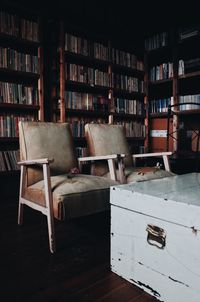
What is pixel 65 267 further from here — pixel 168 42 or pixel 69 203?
pixel 168 42

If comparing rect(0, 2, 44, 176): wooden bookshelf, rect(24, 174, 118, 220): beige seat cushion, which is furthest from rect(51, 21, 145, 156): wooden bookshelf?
rect(24, 174, 118, 220): beige seat cushion

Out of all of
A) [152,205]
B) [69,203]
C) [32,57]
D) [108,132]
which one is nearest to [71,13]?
[32,57]

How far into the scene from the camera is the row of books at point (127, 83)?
3626mm

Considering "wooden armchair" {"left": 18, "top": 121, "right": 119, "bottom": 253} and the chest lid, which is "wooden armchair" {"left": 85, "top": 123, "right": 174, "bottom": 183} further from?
the chest lid

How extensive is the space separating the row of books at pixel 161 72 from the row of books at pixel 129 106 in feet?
1.43

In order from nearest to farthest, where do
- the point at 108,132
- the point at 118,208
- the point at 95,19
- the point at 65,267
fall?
the point at 118,208
the point at 65,267
the point at 108,132
the point at 95,19

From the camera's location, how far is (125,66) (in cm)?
371

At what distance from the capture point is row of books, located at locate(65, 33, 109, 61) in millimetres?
3146

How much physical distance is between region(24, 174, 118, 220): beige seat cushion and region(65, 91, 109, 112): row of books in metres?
1.69

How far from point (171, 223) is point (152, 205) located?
103 millimetres

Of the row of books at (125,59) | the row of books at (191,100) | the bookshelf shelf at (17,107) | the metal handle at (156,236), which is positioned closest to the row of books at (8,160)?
the bookshelf shelf at (17,107)

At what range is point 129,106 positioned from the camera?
3.81 meters

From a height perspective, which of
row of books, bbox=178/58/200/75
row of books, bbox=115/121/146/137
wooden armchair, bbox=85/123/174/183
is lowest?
wooden armchair, bbox=85/123/174/183

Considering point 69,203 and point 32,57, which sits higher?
point 32,57
